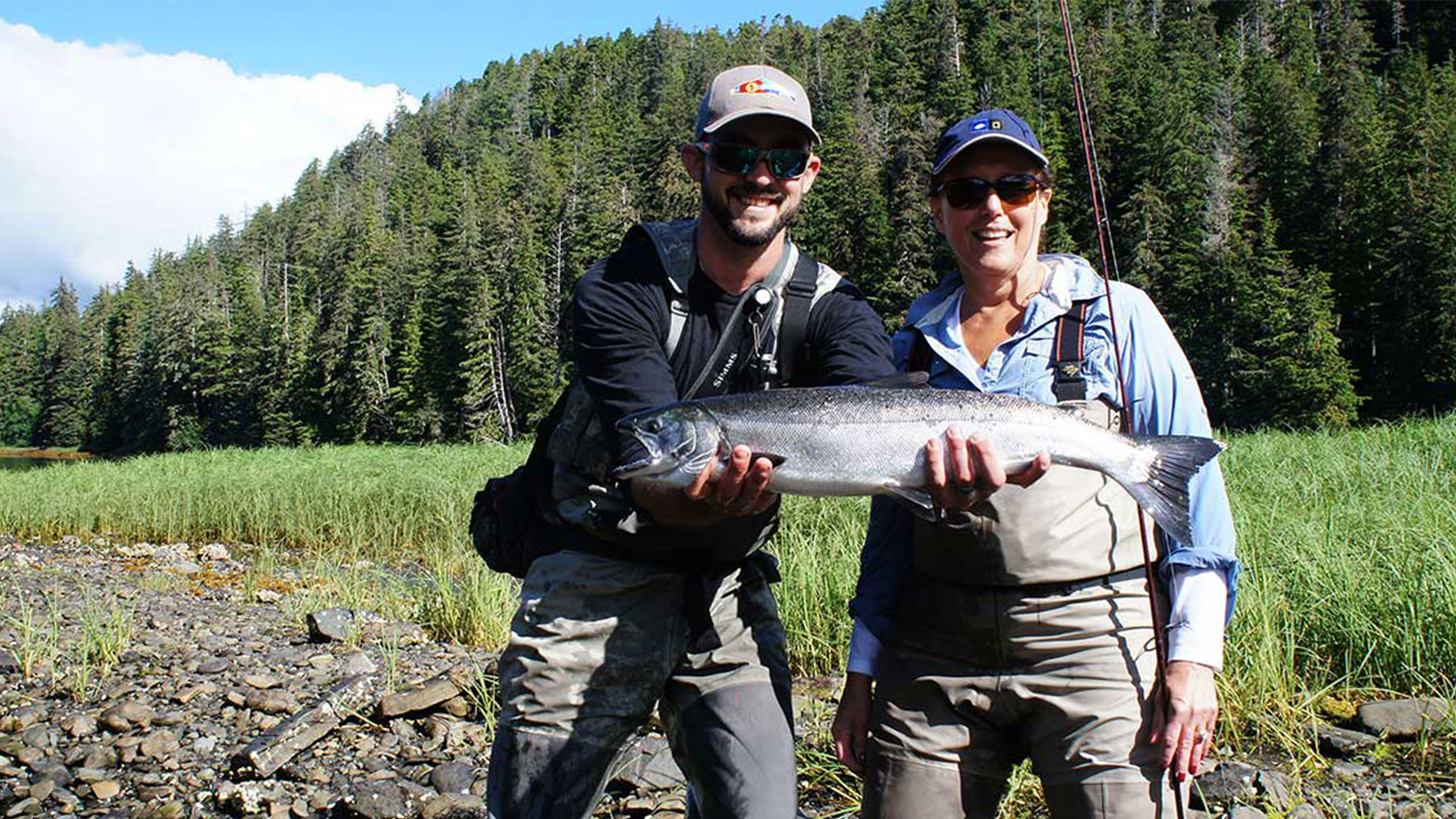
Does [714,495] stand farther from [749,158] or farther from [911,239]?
[911,239]

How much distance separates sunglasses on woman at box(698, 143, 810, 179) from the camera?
3.09m

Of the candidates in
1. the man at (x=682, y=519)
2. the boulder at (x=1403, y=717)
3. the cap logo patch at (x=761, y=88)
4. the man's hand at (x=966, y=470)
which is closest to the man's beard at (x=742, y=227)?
the man at (x=682, y=519)

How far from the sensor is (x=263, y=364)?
84375 mm

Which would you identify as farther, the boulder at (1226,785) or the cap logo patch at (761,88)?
the boulder at (1226,785)

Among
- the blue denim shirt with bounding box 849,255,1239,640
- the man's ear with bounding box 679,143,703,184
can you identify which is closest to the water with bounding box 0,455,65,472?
the man's ear with bounding box 679,143,703,184

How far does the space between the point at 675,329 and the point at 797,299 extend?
0.40 meters

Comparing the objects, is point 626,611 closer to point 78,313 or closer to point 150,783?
point 150,783

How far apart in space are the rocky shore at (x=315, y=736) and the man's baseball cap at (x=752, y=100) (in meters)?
3.37

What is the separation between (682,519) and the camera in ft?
9.68

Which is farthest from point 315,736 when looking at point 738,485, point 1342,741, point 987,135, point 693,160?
point 1342,741

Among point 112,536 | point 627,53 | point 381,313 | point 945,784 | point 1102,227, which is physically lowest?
point 112,536

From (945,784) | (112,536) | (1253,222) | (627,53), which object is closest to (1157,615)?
(945,784)

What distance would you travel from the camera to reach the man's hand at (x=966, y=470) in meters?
2.64

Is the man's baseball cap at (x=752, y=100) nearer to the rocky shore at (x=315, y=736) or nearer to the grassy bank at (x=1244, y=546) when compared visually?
the rocky shore at (x=315, y=736)
